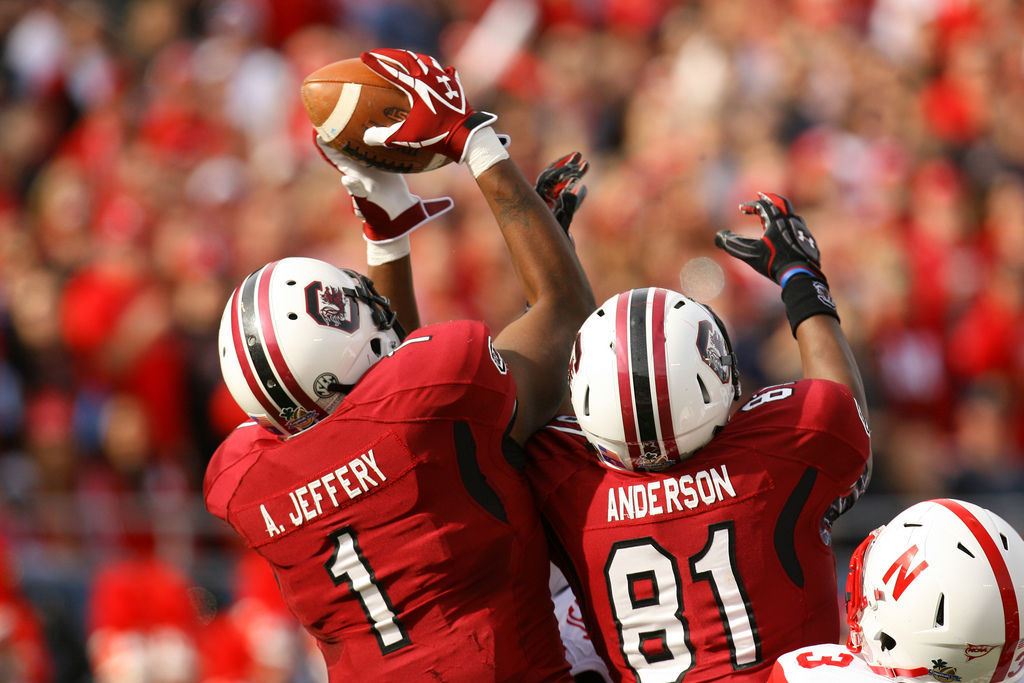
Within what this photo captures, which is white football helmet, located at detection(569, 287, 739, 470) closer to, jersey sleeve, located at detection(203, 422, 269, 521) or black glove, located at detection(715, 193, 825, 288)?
black glove, located at detection(715, 193, 825, 288)

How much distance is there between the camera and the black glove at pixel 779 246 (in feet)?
14.7

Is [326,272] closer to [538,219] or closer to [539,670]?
[538,219]

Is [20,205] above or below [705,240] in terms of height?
above

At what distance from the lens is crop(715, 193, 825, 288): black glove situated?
4.47 metres

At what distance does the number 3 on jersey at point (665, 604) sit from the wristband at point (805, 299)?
99 cm

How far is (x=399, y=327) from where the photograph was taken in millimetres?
4137

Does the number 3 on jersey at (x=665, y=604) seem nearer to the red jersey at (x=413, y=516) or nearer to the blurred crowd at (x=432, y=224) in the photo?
the red jersey at (x=413, y=516)

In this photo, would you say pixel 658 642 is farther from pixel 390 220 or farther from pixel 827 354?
pixel 390 220

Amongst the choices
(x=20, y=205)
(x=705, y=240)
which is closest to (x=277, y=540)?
(x=705, y=240)

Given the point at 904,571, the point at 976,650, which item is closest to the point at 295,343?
the point at 904,571

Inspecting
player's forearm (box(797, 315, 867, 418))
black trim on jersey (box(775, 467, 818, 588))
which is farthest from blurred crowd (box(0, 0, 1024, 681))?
black trim on jersey (box(775, 467, 818, 588))

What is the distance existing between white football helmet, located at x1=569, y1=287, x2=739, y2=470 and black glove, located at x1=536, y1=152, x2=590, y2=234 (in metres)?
1.05

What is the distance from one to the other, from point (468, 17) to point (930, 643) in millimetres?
10762

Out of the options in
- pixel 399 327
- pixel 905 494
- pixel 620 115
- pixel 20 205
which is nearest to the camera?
pixel 399 327
